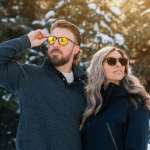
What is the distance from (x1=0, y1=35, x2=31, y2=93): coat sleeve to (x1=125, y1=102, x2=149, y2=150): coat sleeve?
4.55 ft

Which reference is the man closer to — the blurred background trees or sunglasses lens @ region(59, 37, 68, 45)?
sunglasses lens @ region(59, 37, 68, 45)

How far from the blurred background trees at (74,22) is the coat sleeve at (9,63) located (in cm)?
417

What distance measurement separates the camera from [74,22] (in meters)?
7.40

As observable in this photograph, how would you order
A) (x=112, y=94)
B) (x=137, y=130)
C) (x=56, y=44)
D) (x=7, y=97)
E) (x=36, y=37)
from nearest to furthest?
(x=137, y=130)
(x=112, y=94)
(x=36, y=37)
(x=56, y=44)
(x=7, y=97)

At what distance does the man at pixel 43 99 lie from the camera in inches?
86.4

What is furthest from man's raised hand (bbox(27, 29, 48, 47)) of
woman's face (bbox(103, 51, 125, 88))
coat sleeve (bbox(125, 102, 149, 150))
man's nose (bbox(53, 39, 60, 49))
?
coat sleeve (bbox(125, 102, 149, 150))

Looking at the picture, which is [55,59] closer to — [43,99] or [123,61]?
[43,99]

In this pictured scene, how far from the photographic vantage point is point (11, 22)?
273 inches

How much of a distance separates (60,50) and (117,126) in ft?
4.26

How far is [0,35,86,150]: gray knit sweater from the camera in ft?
7.18

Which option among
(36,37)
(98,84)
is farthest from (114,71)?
(36,37)

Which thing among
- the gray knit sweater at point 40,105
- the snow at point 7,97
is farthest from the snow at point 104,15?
the gray knit sweater at point 40,105

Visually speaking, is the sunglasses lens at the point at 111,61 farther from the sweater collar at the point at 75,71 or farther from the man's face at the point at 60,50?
the man's face at the point at 60,50

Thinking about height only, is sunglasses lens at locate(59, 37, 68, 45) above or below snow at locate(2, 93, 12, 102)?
above
